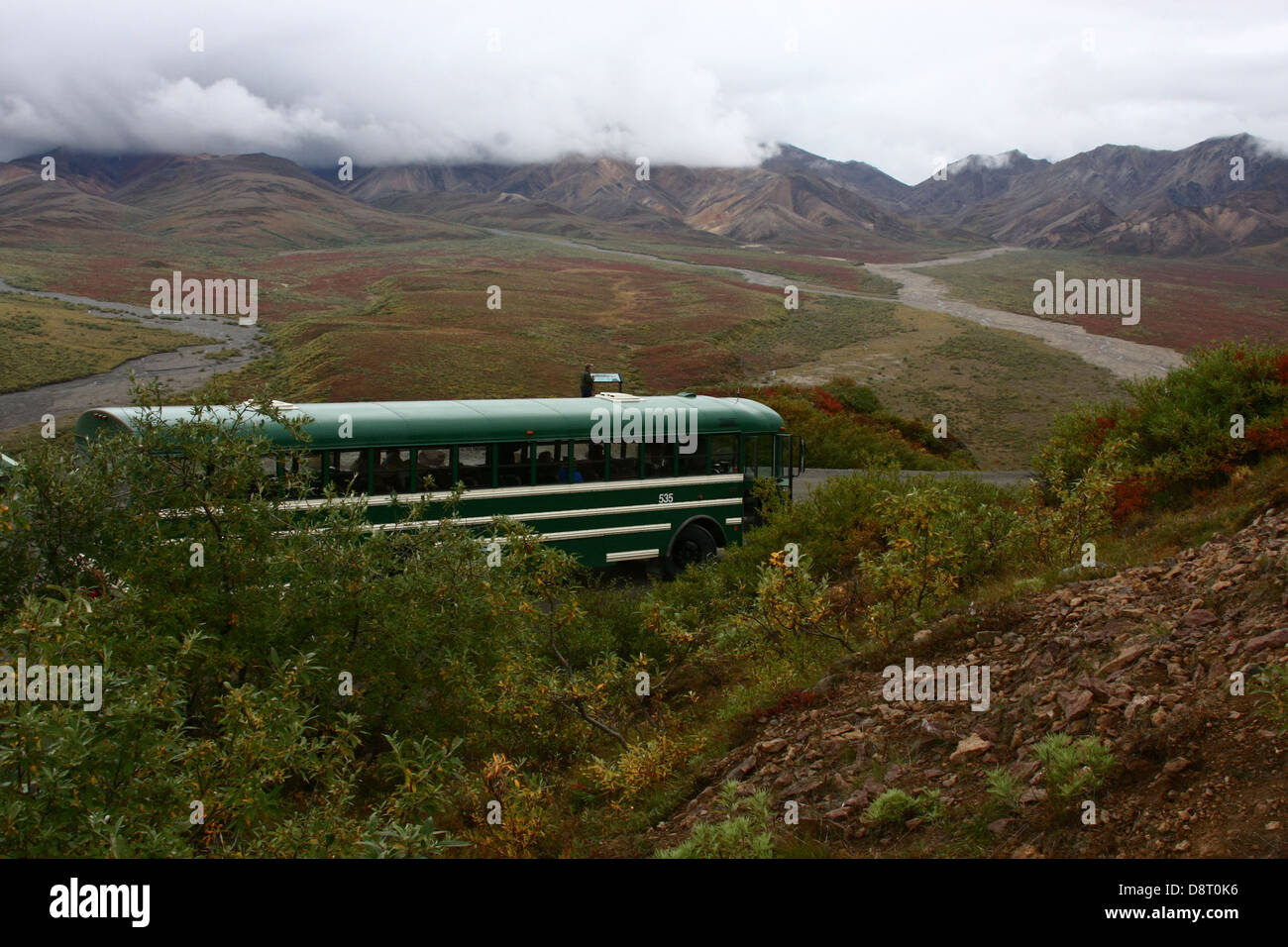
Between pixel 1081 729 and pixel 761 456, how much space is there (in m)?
11.5

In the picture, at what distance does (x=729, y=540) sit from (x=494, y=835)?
11.0m

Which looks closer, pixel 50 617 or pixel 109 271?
pixel 50 617

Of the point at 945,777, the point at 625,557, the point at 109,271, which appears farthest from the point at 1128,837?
the point at 109,271

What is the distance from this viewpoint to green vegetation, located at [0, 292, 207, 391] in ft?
164

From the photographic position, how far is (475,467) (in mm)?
13852

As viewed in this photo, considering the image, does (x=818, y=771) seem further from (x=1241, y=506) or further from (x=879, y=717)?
(x=1241, y=506)

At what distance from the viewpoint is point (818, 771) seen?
6816 millimetres

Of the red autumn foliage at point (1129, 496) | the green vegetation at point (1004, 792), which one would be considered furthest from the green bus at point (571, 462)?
the green vegetation at point (1004, 792)

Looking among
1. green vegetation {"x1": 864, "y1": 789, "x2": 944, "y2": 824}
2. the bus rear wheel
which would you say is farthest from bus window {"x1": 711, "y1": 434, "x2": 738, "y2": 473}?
green vegetation {"x1": 864, "y1": 789, "x2": 944, "y2": 824}

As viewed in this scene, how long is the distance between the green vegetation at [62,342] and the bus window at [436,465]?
1668 inches

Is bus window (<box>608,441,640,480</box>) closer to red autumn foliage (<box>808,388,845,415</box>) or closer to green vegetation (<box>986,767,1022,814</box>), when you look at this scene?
green vegetation (<box>986,767,1022,814</box>)

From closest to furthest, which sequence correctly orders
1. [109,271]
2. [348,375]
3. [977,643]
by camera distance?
1. [977,643]
2. [348,375]
3. [109,271]

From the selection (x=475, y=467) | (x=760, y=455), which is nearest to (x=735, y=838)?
(x=475, y=467)

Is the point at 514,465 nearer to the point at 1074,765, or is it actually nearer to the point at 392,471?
the point at 392,471
